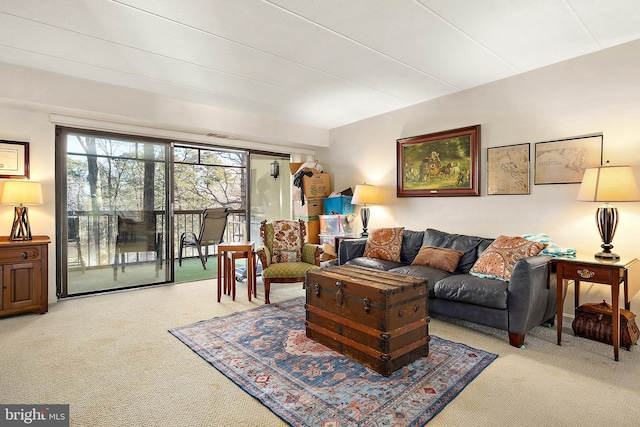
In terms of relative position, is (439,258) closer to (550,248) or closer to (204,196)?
(550,248)

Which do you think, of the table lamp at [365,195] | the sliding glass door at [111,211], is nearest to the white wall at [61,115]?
the sliding glass door at [111,211]

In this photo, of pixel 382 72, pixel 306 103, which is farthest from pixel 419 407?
pixel 306 103

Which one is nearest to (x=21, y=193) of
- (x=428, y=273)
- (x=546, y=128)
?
(x=428, y=273)

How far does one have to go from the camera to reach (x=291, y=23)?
2504mm

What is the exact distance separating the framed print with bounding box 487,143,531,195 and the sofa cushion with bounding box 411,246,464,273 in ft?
2.80

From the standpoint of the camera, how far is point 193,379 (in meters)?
2.15

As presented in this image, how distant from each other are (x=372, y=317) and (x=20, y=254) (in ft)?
11.5

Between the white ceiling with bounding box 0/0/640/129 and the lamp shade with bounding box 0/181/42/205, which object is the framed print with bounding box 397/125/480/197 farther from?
the lamp shade with bounding box 0/181/42/205

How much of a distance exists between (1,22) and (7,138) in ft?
5.10

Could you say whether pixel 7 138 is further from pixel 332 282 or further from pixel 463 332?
pixel 463 332

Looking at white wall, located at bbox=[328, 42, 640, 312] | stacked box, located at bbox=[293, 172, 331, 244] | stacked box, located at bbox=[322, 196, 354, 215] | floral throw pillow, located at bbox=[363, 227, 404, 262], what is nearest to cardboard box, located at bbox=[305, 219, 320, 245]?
stacked box, located at bbox=[293, 172, 331, 244]

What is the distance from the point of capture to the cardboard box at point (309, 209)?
555 centimetres

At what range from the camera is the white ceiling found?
7.60 ft

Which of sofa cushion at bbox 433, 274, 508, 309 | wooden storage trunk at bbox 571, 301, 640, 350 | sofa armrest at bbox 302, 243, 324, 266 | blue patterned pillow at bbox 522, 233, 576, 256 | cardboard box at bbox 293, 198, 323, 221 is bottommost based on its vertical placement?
wooden storage trunk at bbox 571, 301, 640, 350
